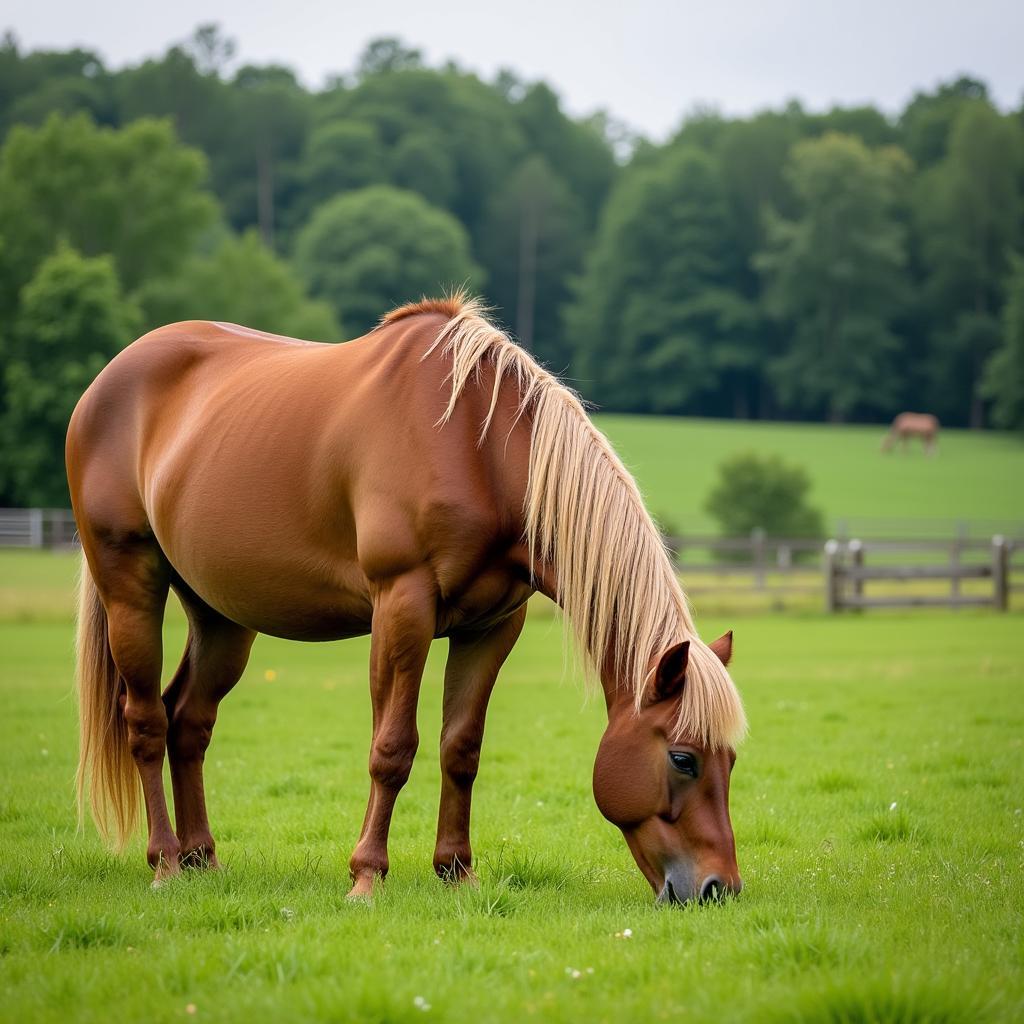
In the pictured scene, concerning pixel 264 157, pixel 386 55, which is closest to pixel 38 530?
pixel 264 157

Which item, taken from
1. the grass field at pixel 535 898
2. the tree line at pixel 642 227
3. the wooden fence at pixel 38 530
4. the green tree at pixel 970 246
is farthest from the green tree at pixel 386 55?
the grass field at pixel 535 898

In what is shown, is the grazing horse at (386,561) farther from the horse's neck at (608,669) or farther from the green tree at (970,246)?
the green tree at (970,246)

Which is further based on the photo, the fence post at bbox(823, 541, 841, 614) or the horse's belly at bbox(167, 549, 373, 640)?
the fence post at bbox(823, 541, 841, 614)

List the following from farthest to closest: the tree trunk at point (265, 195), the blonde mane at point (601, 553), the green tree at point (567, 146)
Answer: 1. the green tree at point (567, 146)
2. the tree trunk at point (265, 195)
3. the blonde mane at point (601, 553)

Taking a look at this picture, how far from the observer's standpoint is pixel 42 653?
1766 centimetres

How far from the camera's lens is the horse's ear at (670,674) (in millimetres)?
4594

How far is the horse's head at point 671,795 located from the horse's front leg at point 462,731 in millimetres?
799

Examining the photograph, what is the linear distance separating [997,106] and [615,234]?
27.5m

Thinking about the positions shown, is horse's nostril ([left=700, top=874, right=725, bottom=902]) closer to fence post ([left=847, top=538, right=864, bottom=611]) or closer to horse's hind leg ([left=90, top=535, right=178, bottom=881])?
horse's hind leg ([left=90, top=535, right=178, bottom=881])

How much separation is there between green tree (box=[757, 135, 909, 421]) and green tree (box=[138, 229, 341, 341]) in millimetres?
35074

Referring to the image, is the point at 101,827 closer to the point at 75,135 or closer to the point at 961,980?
the point at 961,980

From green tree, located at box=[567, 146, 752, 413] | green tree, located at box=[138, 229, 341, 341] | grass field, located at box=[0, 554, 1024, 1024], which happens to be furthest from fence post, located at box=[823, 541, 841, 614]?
green tree, located at box=[567, 146, 752, 413]

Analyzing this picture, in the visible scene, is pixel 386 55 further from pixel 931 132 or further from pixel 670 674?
pixel 670 674

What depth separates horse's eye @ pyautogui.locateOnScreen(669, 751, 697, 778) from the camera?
472cm
